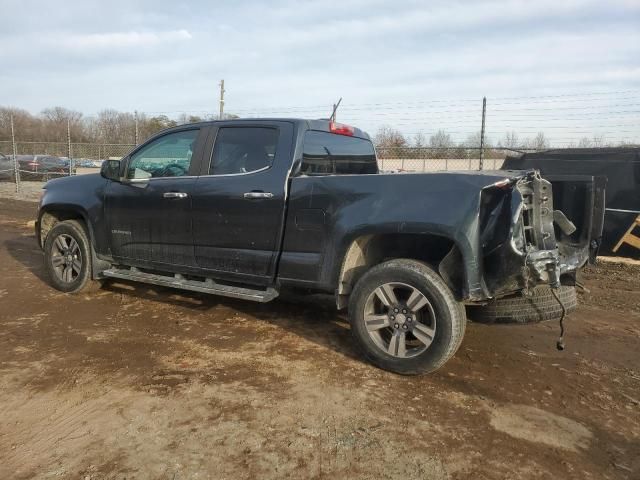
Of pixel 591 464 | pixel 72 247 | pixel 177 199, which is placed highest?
pixel 177 199

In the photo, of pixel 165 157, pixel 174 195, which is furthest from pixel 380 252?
pixel 165 157

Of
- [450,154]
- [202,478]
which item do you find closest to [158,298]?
[202,478]

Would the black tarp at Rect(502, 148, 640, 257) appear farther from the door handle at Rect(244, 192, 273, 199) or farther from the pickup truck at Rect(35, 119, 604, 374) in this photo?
the door handle at Rect(244, 192, 273, 199)

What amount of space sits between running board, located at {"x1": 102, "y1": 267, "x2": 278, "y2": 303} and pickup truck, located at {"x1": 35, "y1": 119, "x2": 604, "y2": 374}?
0.02 meters

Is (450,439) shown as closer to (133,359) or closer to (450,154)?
(133,359)

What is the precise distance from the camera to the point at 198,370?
379 cm

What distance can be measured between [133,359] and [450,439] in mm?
2484

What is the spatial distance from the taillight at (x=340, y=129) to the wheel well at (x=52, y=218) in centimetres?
320

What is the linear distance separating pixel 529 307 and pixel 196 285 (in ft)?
9.63

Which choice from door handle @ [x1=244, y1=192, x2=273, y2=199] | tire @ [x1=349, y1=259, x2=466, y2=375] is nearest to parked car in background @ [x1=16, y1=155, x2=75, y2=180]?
door handle @ [x1=244, y1=192, x2=273, y2=199]

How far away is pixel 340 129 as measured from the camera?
4.95 metres

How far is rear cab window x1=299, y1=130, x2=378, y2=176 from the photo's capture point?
14.8 feet

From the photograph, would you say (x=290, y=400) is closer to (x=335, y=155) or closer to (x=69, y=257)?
(x=335, y=155)

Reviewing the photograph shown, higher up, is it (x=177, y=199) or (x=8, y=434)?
(x=177, y=199)
